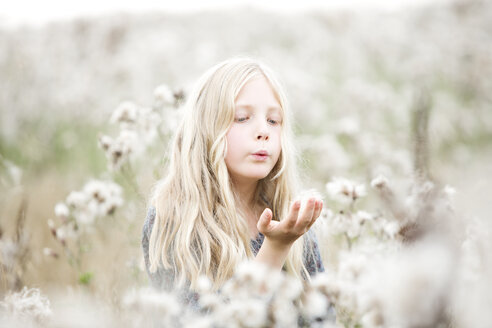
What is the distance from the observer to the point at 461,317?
6.51 ft

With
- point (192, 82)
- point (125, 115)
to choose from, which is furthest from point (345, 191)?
point (192, 82)

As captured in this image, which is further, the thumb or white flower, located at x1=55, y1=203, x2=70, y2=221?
white flower, located at x1=55, y1=203, x2=70, y2=221

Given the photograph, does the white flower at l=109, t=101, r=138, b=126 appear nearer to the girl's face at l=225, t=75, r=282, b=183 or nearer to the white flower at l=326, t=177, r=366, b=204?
the girl's face at l=225, t=75, r=282, b=183

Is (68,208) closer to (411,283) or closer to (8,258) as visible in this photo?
(8,258)

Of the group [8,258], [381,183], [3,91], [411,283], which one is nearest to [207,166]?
[381,183]

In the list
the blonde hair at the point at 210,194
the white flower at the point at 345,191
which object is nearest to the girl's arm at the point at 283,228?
the blonde hair at the point at 210,194

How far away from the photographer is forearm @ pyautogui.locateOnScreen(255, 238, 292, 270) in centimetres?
184

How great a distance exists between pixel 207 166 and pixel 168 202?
9.0 inches

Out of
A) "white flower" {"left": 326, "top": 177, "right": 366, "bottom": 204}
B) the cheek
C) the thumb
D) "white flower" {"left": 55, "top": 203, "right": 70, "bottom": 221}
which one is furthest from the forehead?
"white flower" {"left": 55, "top": 203, "right": 70, "bottom": 221}

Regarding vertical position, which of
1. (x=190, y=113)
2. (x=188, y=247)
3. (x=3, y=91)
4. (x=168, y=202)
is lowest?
(x=188, y=247)

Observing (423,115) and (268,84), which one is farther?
(268,84)

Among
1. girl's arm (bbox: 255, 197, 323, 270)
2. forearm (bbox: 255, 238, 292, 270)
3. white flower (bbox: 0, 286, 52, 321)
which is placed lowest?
white flower (bbox: 0, 286, 52, 321)

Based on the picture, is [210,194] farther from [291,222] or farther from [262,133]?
[291,222]

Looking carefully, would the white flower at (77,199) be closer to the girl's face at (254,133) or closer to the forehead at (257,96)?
the girl's face at (254,133)
